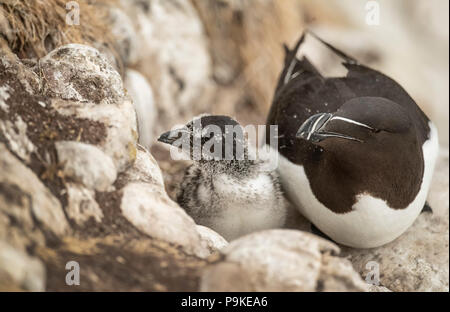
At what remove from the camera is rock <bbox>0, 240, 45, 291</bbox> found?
8.35 feet

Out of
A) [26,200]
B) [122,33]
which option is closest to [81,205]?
[26,200]

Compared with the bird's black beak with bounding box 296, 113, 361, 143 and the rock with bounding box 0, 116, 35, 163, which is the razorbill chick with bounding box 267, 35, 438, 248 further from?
the rock with bounding box 0, 116, 35, 163

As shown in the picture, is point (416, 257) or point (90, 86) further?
Result: point (416, 257)

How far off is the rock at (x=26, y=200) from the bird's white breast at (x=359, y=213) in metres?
2.28

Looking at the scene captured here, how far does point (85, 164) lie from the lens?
123 inches

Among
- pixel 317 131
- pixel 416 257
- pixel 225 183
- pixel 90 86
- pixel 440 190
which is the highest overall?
pixel 90 86

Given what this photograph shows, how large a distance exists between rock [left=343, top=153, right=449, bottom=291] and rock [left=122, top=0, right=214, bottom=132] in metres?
3.28

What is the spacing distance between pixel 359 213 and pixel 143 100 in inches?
121

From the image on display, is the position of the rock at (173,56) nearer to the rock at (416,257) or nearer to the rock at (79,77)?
the rock at (79,77)

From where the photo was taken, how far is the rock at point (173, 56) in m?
7.10

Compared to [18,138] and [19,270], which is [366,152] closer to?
[18,138]

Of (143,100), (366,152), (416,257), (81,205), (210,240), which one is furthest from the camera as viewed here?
(143,100)
